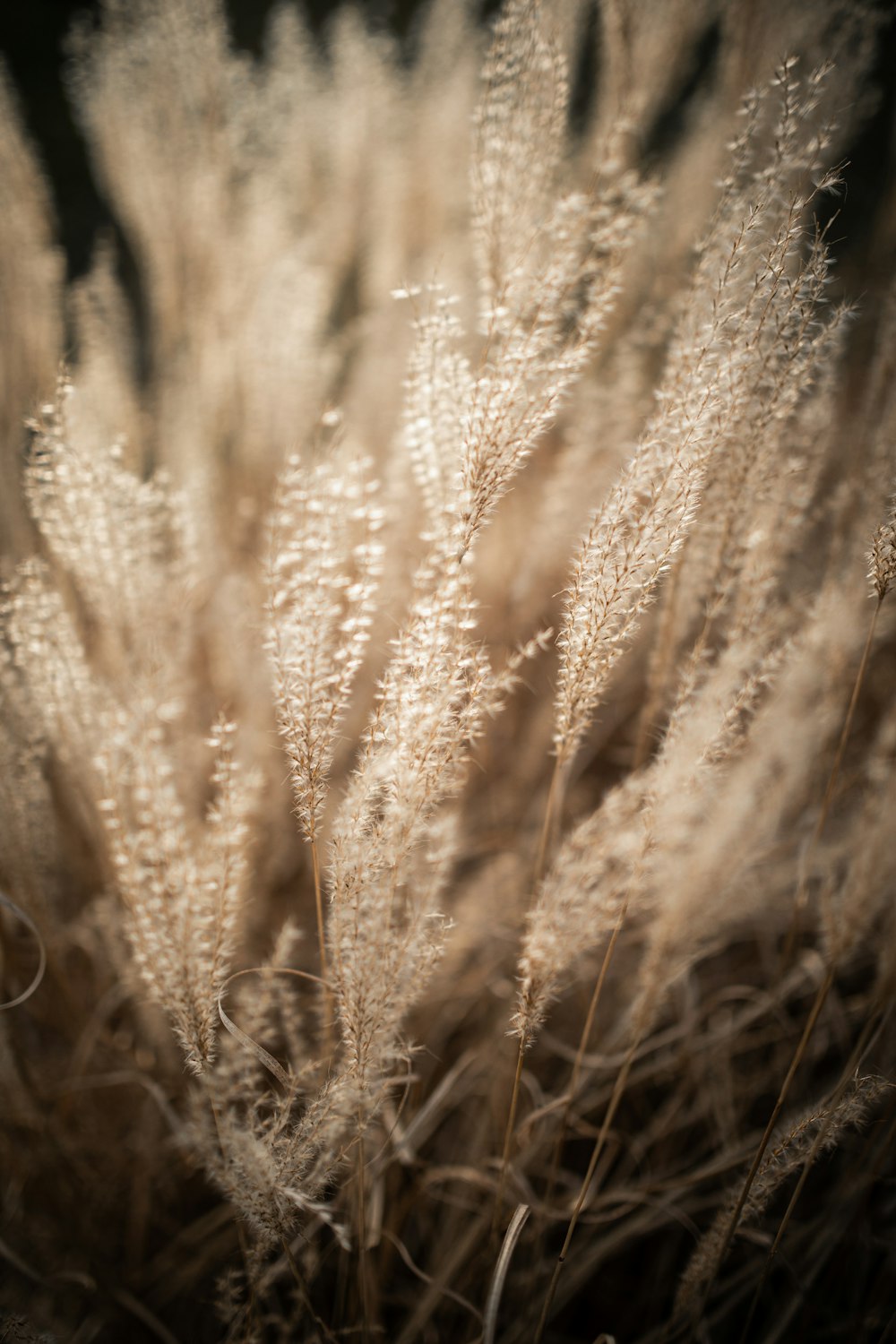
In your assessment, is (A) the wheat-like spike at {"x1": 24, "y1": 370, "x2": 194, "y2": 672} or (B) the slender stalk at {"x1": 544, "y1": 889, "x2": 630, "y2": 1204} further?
(A) the wheat-like spike at {"x1": 24, "y1": 370, "x2": 194, "y2": 672}

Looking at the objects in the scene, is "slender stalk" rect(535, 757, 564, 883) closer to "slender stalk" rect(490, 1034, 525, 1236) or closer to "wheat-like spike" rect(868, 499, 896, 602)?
"slender stalk" rect(490, 1034, 525, 1236)

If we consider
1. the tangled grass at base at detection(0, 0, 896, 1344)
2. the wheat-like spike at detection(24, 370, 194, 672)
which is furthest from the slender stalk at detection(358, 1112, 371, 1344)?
the wheat-like spike at detection(24, 370, 194, 672)

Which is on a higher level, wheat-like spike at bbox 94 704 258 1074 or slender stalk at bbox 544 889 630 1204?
wheat-like spike at bbox 94 704 258 1074

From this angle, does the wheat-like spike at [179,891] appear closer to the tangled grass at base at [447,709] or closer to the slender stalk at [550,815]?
the tangled grass at base at [447,709]

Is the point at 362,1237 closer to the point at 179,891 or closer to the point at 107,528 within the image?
the point at 179,891

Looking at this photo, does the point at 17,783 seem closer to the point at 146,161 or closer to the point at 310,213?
the point at 146,161

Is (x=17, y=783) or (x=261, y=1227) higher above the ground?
(x=17, y=783)

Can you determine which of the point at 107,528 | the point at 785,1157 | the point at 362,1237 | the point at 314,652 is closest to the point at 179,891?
the point at 314,652

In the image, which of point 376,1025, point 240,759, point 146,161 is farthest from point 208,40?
point 376,1025
